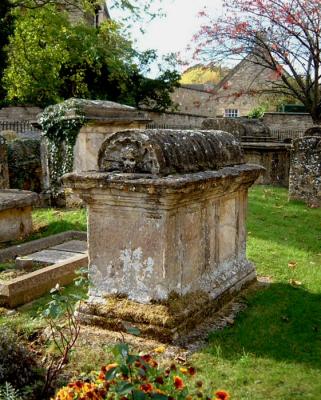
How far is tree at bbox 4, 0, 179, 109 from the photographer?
696 inches

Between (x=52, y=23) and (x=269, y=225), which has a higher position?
(x=52, y=23)

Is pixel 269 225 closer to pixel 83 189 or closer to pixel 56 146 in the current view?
pixel 56 146

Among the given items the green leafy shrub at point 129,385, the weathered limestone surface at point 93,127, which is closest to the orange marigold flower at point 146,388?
the green leafy shrub at point 129,385

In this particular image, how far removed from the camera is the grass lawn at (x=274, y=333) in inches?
146

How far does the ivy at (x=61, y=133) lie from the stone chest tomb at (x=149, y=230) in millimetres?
5921

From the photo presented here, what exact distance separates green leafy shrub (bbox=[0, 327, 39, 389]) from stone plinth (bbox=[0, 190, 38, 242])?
14.6 feet

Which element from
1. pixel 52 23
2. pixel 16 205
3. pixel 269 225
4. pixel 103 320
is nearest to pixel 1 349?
pixel 103 320

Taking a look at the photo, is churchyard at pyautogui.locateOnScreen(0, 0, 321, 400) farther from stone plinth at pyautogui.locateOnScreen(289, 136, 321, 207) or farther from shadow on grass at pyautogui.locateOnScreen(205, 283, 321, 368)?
stone plinth at pyautogui.locateOnScreen(289, 136, 321, 207)

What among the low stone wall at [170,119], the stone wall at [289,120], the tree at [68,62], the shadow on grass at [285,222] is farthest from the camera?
the stone wall at [289,120]

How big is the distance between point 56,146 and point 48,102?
480 inches

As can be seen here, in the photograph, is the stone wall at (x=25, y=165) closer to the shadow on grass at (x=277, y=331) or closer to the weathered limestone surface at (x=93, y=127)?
the weathered limestone surface at (x=93, y=127)

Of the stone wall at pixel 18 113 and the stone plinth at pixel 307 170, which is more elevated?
the stone wall at pixel 18 113

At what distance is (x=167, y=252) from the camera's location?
430 centimetres

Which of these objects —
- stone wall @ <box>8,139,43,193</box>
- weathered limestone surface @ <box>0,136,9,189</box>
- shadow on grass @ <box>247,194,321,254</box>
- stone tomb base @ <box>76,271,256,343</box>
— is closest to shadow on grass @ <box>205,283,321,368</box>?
stone tomb base @ <box>76,271,256,343</box>
